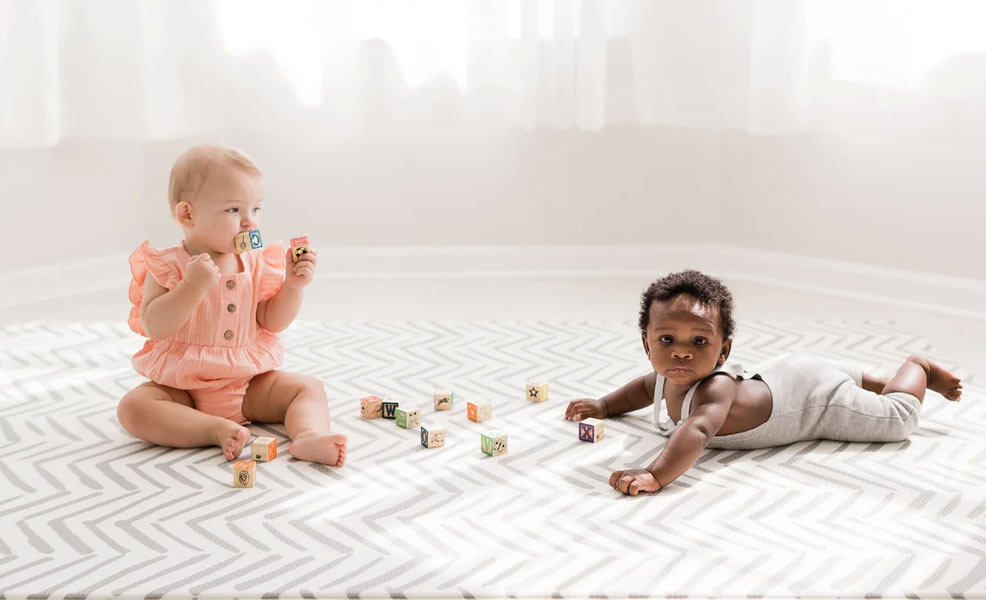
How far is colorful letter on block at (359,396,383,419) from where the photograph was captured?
1.80 metres

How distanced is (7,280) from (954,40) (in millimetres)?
Result: 2420

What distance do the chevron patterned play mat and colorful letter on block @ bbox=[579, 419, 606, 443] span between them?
25mm

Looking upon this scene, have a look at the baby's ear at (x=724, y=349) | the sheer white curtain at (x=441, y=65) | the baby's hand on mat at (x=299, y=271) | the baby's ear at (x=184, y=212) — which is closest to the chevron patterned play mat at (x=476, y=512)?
the baby's ear at (x=724, y=349)

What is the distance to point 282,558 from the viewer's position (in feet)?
4.18

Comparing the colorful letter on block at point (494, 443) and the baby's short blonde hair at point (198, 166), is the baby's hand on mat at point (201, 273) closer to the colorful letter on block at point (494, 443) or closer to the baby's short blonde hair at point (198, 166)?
the baby's short blonde hair at point (198, 166)

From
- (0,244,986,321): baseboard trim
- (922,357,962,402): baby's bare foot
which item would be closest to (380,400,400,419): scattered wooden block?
(922,357,962,402): baby's bare foot

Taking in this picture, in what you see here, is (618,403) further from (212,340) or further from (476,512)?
(212,340)

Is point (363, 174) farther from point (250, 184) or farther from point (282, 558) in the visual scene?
point (282, 558)

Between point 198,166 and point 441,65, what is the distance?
1289mm

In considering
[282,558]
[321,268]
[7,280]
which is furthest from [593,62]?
[282,558]

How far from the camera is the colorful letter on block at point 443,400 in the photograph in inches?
72.4

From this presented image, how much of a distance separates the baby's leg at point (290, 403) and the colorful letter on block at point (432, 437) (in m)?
0.15

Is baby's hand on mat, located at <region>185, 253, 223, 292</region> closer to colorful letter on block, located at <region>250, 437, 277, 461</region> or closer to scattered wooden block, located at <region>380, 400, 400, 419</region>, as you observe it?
colorful letter on block, located at <region>250, 437, 277, 461</region>

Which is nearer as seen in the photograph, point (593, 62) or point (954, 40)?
point (954, 40)
